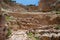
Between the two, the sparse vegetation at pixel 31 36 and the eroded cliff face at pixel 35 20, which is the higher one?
the eroded cliff face at pixel 35 20

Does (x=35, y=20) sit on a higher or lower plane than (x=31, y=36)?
higher

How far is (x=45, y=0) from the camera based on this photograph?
2555 cm

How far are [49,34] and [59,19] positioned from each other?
13.8 ft

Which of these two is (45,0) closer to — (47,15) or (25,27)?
(47,15)

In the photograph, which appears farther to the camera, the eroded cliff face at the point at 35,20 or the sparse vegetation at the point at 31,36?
the eroded cliff face at the point at 35,20

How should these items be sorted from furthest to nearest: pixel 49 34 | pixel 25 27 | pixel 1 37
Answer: pixel 25 27 < pixel 49 34 < pixel 1 37

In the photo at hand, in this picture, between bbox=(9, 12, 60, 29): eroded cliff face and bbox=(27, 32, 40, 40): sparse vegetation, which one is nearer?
bbox=(27, 32, 40, 40): sparse vegetation

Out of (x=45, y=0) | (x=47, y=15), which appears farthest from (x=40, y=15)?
(x=45, y=0)

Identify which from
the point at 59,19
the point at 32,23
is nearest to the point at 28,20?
the point at 32,23

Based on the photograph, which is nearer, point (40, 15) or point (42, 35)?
point (42, 35)

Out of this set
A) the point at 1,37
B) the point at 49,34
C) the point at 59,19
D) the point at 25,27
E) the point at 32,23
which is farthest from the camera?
→ the point at 59,19

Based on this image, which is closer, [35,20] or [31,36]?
[31,36]

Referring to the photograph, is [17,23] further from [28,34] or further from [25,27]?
[28,34]

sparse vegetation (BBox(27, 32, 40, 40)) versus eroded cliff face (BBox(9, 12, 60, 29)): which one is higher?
eroded cliff face (BBox(9, 12, 60, 29))
